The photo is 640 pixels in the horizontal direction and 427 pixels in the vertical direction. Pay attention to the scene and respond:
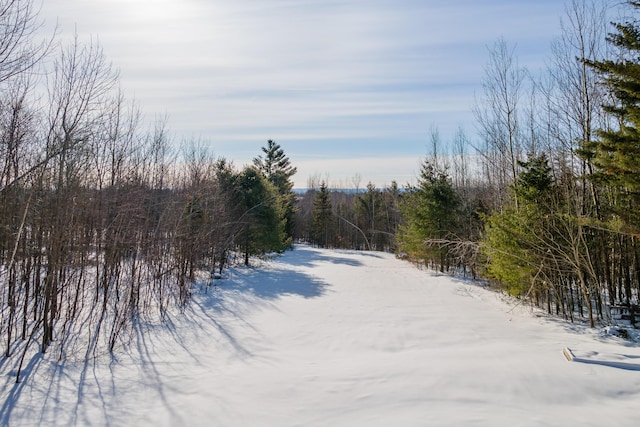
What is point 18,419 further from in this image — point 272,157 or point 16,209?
point 272,157

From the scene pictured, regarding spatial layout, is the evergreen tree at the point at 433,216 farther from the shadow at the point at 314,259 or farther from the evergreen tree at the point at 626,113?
the evergreen tree at the point at 626,113

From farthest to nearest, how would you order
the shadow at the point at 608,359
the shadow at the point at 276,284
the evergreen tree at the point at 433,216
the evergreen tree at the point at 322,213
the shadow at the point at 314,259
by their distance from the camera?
the evergreen tree at the point at 322,213 < the shadow at the point at 314,259 < the evergreen tree at the point at 433,216 < the shadow at the point at 276,284 < the shadow at the point at 608,359

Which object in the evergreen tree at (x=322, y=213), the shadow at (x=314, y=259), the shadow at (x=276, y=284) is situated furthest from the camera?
the evergreen tree at (x=322, y=213)

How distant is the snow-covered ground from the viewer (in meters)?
4.05

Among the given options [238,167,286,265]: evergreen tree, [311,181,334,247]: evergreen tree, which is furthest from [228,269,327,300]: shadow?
[311,181,334,247]: evergreen tree

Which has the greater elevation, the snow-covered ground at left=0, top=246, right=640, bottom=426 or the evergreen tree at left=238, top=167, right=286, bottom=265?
the evergreen tree at left=238, top=167, right=286, bottom=265

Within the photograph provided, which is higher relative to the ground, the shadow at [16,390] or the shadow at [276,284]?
the shadow at [276,284]

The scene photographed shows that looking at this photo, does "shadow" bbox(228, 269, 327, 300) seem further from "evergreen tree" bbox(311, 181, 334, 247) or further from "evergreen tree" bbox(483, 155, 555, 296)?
"evergreen tree" bbox(311, 181, 334, 247)

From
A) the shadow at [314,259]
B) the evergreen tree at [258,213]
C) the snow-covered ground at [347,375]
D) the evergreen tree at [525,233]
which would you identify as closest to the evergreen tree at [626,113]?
the evergreen tree at [525,233]

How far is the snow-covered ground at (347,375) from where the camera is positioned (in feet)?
13.3

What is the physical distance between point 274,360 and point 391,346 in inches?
84.3

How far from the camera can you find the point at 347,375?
518 centimetres

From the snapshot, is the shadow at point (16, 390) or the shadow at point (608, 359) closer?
the shadow at point (16, 390)

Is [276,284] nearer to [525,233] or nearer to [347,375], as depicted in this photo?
[525,233]
